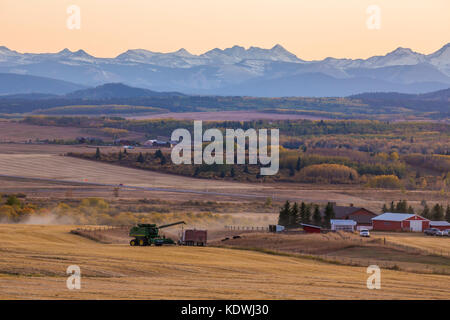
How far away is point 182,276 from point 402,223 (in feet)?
152

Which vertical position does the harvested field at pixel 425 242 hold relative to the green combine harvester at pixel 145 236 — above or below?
below

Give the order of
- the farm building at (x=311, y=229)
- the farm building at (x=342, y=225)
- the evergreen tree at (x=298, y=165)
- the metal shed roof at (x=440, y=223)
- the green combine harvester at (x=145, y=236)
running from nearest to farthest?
the green combine harvester at (x=145, y=236), the farm building at (x=311, y=229), the farm building at (x=342, y=225), the metal shed roof at (x=440, y=223), the evergreen tree at (x=298, y=165)

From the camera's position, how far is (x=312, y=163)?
14662 centimetres

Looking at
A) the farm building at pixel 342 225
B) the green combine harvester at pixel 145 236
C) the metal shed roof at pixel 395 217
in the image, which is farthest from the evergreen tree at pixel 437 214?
the green combine harvester at pixel 145 236

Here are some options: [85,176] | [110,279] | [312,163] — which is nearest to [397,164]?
[312,163]

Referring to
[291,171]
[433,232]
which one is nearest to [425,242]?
[433,232]

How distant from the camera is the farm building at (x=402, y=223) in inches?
2972

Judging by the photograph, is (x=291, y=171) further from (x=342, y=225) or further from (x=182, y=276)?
(x=182, y=276)

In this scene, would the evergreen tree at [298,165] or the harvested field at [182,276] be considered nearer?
the harvested field at [182,276]

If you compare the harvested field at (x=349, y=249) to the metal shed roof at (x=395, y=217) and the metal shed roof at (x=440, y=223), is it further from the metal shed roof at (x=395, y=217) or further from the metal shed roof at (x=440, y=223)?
the metal shed roof at (x=395, y=217)

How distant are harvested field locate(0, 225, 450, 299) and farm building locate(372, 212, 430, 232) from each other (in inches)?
1227

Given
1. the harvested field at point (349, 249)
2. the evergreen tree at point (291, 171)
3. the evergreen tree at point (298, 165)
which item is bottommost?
the evergreen tree at point (291, 171)

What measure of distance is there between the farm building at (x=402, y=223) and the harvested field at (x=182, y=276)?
3116 centimetres
